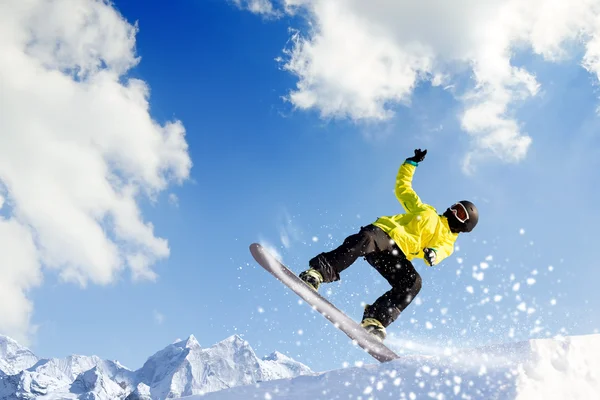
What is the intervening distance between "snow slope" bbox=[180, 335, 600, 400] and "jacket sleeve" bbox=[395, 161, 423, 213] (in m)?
3.13

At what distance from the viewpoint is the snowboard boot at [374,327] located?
6.21 m

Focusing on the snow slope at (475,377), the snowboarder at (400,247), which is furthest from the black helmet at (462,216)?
the snow slope at (475,377)

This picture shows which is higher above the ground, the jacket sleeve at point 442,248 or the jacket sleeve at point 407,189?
the jacket sleeve at point 407,189

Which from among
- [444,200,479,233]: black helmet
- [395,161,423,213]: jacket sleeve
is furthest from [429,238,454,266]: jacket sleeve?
[395,161,423,213]: jacket sleeve

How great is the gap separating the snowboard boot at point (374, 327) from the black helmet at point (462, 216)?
188 centimetres

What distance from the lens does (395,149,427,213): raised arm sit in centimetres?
722

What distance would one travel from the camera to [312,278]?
601cm

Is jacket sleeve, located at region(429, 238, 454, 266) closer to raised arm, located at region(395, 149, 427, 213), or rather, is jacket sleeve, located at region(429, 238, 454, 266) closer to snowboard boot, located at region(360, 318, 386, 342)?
raised arm, located at region(395, 149, 427, 213)

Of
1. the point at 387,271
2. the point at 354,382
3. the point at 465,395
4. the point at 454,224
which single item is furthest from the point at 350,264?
the point at 465,395

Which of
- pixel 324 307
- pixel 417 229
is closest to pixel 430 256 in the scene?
pixel 417 229

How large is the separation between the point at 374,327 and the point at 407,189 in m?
2.20

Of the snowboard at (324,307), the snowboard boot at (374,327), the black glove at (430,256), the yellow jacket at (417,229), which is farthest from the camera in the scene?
the black glove at (430,256)

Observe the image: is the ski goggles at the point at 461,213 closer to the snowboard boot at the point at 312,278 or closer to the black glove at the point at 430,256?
the black glove at the point at 430,256

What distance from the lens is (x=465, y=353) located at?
166 inches
